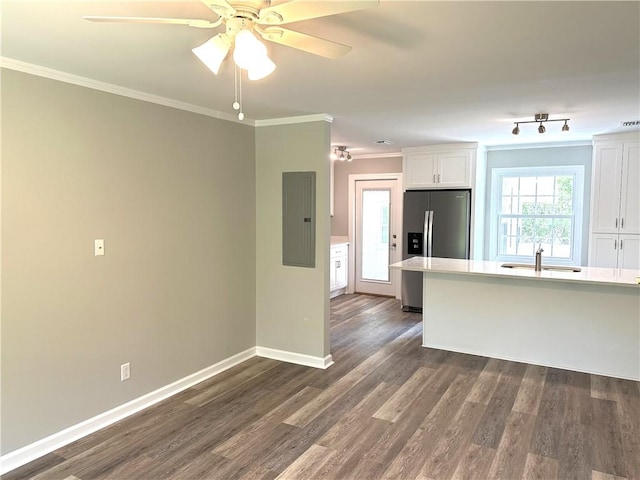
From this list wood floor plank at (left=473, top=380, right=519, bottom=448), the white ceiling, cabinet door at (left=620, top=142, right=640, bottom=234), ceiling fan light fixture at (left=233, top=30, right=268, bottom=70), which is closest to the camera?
ceiling fan light fixture at (left=233, top=30, right=268, bottom=70)

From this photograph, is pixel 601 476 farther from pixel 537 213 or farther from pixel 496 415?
pixel 537 213

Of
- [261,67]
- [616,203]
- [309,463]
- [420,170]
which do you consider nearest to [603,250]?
[616,203]

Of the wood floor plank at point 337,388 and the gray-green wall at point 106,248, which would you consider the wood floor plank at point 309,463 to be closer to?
the wood floor plank at point 337,388

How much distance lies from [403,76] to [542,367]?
304 cm

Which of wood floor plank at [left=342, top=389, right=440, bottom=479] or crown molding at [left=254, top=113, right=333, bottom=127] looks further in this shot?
crown molding at [left=254, top=113, right=333, bottom=127]

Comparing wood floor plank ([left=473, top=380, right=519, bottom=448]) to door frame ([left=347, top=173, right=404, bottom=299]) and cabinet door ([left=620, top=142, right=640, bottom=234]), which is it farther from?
door frame ([left=347, top=173, right=404, bottom=299])

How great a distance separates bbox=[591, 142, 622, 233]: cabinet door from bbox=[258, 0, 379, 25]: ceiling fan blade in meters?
4.71

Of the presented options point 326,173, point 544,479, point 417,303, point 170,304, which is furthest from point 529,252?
point 170,304

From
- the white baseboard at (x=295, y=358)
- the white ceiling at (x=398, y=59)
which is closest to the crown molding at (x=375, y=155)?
the white ceiling at (x=398, y=59)

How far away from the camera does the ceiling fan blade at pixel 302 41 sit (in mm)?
1718

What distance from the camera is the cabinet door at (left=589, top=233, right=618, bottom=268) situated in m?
5.10

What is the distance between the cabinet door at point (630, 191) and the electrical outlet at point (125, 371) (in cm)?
521

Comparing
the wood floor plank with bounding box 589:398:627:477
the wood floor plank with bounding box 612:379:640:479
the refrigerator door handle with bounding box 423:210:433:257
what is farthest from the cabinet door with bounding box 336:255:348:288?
the wood floor plank with bounding box 589:398:627:477

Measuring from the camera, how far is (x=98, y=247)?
2988 mm
